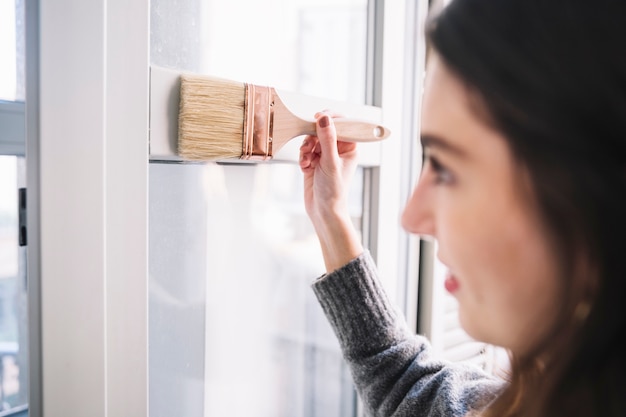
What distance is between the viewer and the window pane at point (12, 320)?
21.9 inches

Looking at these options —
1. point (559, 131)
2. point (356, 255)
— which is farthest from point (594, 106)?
point (356, 255)

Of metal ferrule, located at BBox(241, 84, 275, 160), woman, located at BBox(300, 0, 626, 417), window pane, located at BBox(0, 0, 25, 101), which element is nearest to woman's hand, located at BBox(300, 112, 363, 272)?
metal ferrule, located at BBox(241, 84, 275, 160)

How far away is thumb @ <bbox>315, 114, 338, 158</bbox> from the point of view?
663 mm

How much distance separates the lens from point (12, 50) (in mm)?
527

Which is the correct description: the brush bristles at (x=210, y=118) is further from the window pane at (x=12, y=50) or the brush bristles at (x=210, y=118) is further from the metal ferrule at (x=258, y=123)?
the window pane at (x=12, y=50)

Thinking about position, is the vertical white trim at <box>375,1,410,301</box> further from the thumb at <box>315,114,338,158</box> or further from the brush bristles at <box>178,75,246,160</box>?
the brush bristles at <box>178,75,246,160</box>

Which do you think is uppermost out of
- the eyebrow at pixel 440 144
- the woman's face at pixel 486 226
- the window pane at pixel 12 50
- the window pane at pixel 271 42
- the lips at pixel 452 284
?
the window pane at pixel 271 42

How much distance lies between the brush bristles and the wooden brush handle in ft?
0.46

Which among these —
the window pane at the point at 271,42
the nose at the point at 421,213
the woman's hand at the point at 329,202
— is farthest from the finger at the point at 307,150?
the nose at the point at 421,213

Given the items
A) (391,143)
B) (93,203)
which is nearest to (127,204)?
(93,203)

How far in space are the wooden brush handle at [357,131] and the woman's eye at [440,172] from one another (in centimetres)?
21

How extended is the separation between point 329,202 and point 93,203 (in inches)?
12.8

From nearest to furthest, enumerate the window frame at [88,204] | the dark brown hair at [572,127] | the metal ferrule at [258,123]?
the dark brown hair at [572,127], the window frame at [88,204], the metal ferrule at [258,123]

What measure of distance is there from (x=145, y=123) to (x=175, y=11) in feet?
0.56
